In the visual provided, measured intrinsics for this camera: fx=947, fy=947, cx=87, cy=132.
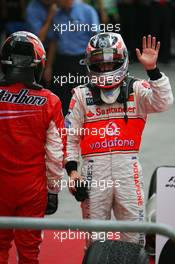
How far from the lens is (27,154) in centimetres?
501

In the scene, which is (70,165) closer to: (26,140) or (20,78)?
(26,140)

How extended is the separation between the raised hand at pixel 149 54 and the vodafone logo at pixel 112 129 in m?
0.36

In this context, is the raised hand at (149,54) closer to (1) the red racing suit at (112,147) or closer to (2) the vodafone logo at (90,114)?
(1) the red racing suit at (112,147)

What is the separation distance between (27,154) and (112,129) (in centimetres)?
48

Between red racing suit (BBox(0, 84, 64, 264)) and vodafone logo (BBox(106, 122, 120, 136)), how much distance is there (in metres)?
0.25

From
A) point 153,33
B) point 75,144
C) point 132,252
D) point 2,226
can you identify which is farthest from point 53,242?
point 153,33

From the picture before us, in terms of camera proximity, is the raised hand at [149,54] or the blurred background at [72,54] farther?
the blurred background at [72,54]

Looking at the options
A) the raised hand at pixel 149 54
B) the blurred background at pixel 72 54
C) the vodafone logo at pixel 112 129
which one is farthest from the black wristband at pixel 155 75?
the blurred background at pixel 72 54

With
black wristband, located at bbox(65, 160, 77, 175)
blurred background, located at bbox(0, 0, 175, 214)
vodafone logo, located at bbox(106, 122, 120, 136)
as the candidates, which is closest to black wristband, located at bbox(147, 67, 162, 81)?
vodafone logo, located at bbox(106, 122, 120, 136)

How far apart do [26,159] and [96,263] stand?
2.76 ft

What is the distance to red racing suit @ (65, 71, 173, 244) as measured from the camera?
5.04 metres

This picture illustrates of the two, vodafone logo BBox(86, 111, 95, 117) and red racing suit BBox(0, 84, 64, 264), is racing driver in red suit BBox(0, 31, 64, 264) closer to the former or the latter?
red racing suit BBox(0, 84, 64, 264)

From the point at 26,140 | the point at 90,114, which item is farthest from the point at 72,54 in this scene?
the point at 26,140

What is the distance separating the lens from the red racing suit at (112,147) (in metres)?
5.04
